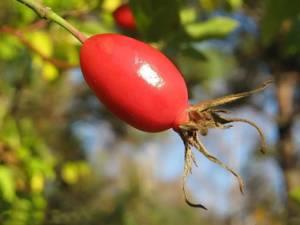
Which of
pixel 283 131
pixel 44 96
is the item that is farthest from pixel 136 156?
pixel 283 131

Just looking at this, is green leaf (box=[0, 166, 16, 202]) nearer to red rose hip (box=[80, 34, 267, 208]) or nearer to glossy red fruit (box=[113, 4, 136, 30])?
glossy red fruit (box=[113, 4, 136, 30])

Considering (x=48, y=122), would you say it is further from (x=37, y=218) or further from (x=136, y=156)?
(x=136, y=156)

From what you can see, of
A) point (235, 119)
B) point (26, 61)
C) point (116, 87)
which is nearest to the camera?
point (116, 87)

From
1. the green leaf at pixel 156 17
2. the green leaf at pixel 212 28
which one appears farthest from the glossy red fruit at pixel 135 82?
the green leaf at pixel 212 28

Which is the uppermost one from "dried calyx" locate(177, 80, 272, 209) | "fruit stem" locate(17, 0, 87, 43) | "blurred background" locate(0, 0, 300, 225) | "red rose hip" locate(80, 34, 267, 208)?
"fruit stem" locate(17, 0, 87, 43)

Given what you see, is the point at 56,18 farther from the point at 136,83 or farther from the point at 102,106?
the point at 102,106

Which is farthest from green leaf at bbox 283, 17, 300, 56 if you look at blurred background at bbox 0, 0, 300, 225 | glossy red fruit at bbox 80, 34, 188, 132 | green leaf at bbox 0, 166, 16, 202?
glossy red fruit at bbox 80, 34, 188, 132
